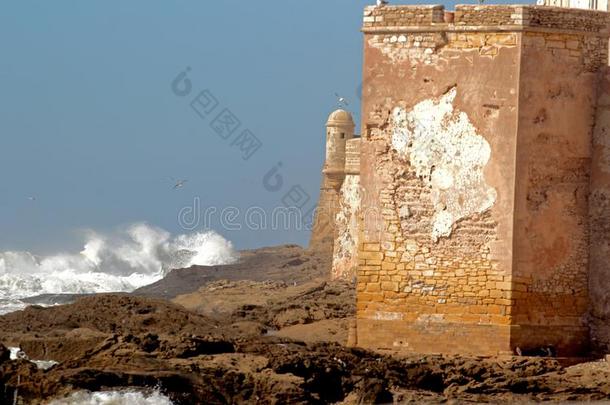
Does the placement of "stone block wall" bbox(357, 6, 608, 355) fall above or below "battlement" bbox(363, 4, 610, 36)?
below

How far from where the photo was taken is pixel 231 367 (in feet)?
54.5

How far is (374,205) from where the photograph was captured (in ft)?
62.7

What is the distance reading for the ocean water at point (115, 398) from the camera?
15023 mm

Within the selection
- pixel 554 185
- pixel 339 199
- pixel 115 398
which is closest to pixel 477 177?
pixel 554 185

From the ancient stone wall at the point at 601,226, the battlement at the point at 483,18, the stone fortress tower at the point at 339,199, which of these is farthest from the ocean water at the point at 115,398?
the stone fortress tower at the point at 339,199

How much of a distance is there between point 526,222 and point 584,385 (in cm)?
215

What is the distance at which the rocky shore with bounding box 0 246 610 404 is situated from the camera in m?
15.6

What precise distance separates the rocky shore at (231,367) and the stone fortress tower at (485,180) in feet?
1.87

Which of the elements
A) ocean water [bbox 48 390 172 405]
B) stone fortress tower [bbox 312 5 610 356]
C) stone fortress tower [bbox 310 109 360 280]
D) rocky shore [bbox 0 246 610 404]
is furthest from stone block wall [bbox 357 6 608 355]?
stone fortress tower [bbox 310 109 360 280]

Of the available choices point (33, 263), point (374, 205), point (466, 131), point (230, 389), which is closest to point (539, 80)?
point (466, 131)

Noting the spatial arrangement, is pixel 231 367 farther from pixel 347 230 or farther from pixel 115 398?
pixel 347 230

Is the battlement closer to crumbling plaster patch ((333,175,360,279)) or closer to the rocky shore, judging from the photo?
the rocky shore

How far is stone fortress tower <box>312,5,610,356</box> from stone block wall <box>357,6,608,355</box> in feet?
0.04

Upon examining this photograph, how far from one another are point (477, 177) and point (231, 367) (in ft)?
13.1
